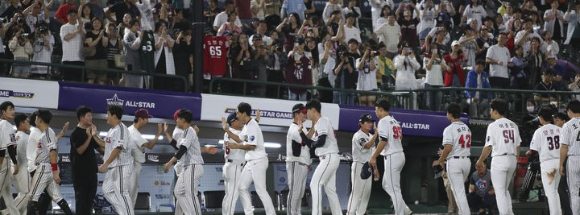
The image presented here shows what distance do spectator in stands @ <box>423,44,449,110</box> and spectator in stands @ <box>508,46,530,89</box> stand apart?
6.44 feet

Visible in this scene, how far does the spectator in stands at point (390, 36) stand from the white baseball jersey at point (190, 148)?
9365 millimetres

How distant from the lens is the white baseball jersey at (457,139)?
15328 millimetres

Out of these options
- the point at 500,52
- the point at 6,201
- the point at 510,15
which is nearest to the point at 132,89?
the point at 6,201

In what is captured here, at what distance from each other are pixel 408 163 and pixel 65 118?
292 inches

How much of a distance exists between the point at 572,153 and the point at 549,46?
989cm

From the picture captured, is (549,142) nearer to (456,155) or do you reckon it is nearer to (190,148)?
Result: (456,155)

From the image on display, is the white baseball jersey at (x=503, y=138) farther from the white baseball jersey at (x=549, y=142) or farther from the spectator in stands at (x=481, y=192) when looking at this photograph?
the spectator in stands at (x=481, y=192)

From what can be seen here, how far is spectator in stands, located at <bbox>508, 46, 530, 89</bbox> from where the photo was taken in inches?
906

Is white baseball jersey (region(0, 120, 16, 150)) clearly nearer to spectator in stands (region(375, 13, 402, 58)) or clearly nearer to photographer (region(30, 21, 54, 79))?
photographer (region(30, 21, 54, 79))

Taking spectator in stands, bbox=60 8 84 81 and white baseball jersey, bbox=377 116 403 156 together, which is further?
spectator in stands, bbox=60 8 84 81

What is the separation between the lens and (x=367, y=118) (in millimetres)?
16297

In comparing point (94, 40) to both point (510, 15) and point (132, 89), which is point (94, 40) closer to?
point (132, 89)

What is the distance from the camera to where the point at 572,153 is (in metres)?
14.9

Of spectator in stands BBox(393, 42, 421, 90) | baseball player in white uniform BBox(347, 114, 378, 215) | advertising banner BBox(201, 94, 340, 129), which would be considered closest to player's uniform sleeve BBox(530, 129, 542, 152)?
baseball player in white uniform BBox(347, 114, 378, 215)
